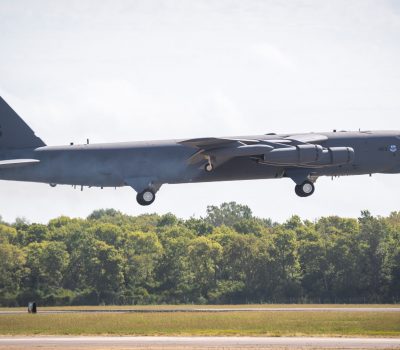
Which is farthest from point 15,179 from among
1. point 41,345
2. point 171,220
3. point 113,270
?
point 171,220

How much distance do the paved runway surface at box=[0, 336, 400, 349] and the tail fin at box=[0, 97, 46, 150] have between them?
13.3 meters

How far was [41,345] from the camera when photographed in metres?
51.3

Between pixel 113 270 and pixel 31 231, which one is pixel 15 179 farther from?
pixel 31 231

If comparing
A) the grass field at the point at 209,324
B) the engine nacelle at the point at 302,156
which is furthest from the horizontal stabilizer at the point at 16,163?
the engine nacelle at the point at 302,156

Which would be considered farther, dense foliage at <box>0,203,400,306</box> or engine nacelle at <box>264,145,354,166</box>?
dense foliage at <box>0,203,400,306</box>

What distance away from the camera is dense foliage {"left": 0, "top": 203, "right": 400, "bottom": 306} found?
108 metres

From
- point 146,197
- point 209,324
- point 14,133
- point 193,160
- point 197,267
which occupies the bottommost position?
point 209,324

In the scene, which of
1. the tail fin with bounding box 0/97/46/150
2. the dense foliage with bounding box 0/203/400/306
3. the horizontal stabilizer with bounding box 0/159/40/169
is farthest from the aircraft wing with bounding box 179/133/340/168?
the dense foliage with bounding box 0/203/400/306

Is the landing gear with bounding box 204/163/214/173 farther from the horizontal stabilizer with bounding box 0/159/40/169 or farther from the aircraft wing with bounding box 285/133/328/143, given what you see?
the horizontal stabilizer with bounding box 0/159/40/169

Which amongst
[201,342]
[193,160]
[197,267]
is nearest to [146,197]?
[193,160]

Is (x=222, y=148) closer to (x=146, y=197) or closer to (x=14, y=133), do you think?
(x=146, y=197)

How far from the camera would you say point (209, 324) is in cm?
6234

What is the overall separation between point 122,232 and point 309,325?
6739cm

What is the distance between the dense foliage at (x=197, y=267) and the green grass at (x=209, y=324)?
124 ft
